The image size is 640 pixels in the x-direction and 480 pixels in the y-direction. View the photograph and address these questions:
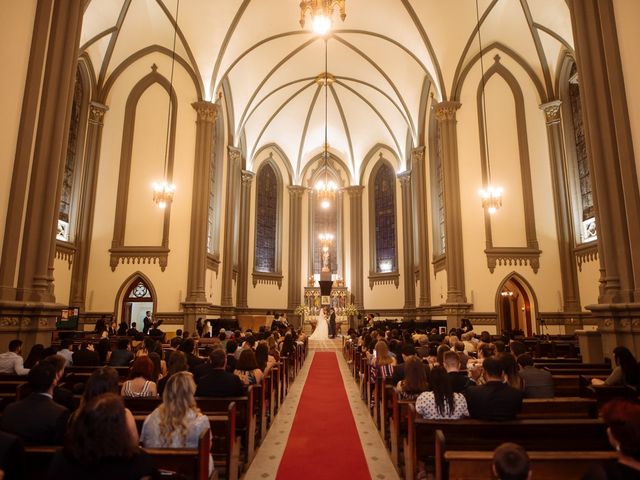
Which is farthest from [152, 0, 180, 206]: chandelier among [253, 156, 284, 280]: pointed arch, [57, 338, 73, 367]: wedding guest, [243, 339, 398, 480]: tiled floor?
[253, 156, 284, 280]: pointed arch

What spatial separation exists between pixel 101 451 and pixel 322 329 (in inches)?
867

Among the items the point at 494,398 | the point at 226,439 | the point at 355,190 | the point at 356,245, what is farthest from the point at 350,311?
the point at 494,398

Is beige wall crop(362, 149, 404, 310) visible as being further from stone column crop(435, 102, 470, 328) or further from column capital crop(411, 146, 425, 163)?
stone column crop(435, 102, 470, 328)

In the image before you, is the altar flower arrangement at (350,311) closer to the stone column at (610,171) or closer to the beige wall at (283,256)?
the beige wall at (283,256)

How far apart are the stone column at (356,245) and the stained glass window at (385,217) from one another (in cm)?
110

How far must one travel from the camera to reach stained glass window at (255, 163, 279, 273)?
1044 inches

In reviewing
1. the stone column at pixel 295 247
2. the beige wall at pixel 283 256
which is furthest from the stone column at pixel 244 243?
the stone column at pixel 295 247

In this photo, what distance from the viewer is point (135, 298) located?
51.3 ft

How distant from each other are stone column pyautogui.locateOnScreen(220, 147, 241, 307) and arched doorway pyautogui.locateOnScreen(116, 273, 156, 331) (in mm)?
4362

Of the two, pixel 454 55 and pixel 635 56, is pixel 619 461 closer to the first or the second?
pixel 635 56

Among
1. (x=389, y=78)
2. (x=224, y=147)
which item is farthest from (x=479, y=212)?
(x=224, y=147)

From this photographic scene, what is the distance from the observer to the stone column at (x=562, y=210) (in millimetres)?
15171

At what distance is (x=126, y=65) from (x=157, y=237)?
676 centimetres

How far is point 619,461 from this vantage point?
2084 millimetres
